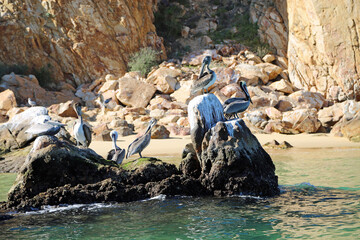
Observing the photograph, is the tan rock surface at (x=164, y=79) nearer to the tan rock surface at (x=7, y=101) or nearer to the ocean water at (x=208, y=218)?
the tan rock surface at (x=7, y=101)

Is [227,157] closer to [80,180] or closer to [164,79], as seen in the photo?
[80,180]

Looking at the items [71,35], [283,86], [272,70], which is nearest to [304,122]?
[283,86]

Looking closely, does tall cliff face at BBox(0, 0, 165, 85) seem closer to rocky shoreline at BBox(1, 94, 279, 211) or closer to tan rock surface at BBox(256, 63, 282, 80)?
tan rock surface at BBox(256, 63, 282, 80)

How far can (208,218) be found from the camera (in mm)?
5027

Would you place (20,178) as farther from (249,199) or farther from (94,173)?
(249,199)

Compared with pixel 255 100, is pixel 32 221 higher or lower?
lower

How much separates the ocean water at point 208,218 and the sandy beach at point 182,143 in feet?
18.6

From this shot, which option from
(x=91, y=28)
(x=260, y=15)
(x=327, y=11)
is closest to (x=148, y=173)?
(x=327, y=11)

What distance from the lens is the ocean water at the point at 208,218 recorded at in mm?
4469

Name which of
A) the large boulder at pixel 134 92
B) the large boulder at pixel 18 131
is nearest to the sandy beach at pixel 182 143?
the large boulder at pixel 18 131

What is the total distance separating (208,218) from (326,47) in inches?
650

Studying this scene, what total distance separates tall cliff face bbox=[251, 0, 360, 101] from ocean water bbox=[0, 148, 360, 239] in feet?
45.8

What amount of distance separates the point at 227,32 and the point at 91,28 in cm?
881

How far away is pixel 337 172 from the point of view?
8461mm
